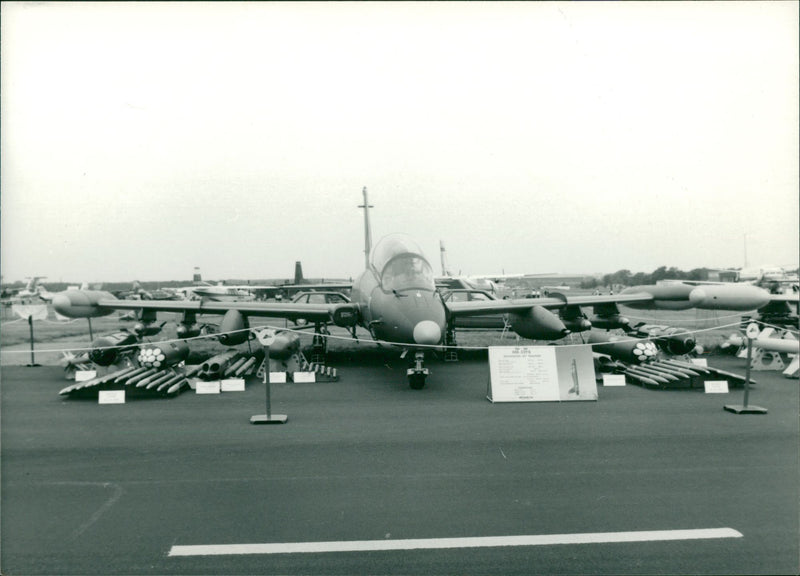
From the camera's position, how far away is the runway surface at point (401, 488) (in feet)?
12.3

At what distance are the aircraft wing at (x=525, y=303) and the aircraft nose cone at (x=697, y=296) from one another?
1.50 metres

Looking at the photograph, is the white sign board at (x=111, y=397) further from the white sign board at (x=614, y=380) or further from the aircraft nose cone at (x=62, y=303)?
the white sign board at (x=614, y=380)

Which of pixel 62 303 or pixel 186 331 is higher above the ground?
pixel 62 303

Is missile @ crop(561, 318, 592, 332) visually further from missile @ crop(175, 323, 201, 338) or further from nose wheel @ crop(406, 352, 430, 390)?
missile @ crop(175, 323, 201, 338)

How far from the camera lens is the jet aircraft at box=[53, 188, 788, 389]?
975 cm

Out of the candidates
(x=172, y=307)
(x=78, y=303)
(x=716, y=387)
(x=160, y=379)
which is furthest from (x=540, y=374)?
(x=78, y=303)

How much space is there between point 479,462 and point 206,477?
2815mm

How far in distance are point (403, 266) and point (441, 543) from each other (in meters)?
6.85

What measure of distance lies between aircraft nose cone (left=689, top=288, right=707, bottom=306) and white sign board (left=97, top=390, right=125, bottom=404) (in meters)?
11.2

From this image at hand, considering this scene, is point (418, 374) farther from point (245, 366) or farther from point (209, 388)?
A: point (245, 366)

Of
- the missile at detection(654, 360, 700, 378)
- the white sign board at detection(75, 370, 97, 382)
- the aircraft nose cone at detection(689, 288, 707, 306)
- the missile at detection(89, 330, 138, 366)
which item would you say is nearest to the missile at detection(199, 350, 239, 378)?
the missile at detection(89, 330, 138, 366)

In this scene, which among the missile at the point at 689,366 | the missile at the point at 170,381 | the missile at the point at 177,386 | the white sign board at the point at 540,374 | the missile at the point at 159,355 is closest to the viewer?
the white sign board at the point at 540,374

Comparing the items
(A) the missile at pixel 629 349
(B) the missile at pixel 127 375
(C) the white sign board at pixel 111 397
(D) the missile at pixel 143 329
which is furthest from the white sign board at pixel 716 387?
(D) the missile at pixel 143 329

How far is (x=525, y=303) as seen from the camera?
12.3 meters
